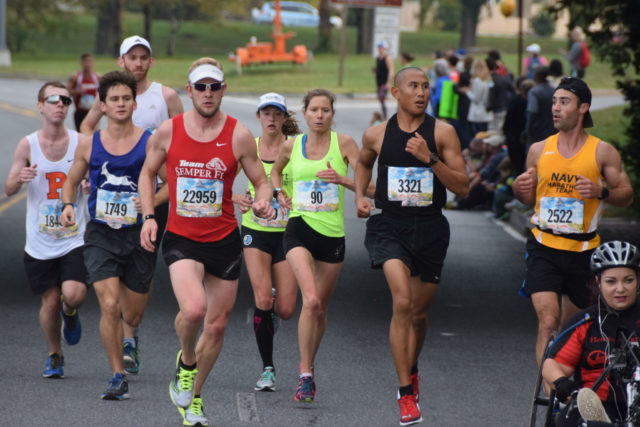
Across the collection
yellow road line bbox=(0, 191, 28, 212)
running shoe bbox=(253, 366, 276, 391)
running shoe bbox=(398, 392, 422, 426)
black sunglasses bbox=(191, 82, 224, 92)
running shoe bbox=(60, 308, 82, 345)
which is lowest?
yellow road line bbox=(0, 191, 28, 212)

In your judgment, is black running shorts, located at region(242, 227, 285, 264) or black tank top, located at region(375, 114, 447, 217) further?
black running shorts, located at region(242, 227, 285, 264)

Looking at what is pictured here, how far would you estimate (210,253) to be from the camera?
7.20 m

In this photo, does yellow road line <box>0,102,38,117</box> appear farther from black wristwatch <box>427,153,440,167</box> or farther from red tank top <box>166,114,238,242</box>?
black wristwatch <box>427,153,440,167</box>

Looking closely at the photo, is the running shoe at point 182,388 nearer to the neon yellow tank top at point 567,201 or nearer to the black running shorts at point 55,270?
the black running shorts at point 55,270

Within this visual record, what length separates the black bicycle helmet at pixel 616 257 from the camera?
5926 millimetres

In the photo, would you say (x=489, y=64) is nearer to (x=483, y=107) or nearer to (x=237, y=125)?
(x=483, y=107)

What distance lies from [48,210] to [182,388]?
189cm

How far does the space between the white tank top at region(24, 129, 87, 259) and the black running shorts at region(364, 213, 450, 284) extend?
83.4 inches

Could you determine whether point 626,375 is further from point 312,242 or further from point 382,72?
point 382,72

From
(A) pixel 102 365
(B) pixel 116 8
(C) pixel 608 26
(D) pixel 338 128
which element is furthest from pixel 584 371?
(B) pixel 116 8

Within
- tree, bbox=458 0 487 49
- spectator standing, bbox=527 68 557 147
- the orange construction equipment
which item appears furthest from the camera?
tree, bbox=458 0 487 49

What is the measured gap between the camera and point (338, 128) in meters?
27.4

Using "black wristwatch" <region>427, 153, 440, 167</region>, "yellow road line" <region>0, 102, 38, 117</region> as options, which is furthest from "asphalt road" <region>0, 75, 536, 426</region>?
"yellow road line" <region>0, 102, 38, 117</region>

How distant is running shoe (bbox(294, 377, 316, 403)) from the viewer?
7.91m
